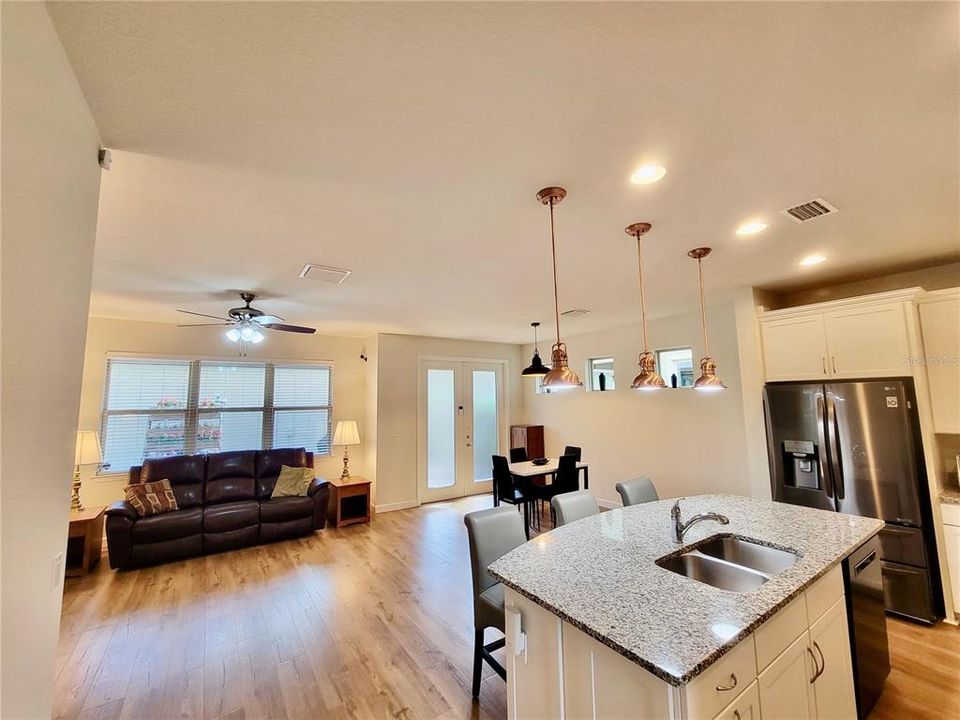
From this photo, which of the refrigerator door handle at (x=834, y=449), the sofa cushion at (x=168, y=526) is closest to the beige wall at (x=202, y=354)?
the sofa cushion at (x=168, y=526)

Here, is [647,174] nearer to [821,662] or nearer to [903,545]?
[821,662]

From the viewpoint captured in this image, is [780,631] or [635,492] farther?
[635,492]

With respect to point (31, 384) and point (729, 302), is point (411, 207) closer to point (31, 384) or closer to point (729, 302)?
point (31, 384)

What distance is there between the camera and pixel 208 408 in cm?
520

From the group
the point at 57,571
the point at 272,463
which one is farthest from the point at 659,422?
the point at 57,571

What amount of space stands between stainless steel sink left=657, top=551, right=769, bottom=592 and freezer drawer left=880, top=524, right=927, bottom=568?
200 centimetres

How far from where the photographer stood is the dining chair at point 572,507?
271cm

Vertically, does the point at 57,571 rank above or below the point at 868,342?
below

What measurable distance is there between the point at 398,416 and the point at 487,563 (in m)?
4.07

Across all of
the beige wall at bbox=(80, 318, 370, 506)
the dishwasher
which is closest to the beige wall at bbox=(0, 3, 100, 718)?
the dishwasher

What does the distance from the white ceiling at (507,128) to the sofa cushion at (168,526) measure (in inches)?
108

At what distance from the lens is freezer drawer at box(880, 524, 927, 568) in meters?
2.79

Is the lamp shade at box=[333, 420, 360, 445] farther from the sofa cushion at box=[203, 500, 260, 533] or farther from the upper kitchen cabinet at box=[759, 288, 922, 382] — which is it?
the upper kitchen cabinet at box=[759, 288, 922, 382]

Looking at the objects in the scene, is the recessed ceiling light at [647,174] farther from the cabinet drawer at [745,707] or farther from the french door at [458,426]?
the french door at [458,426]
